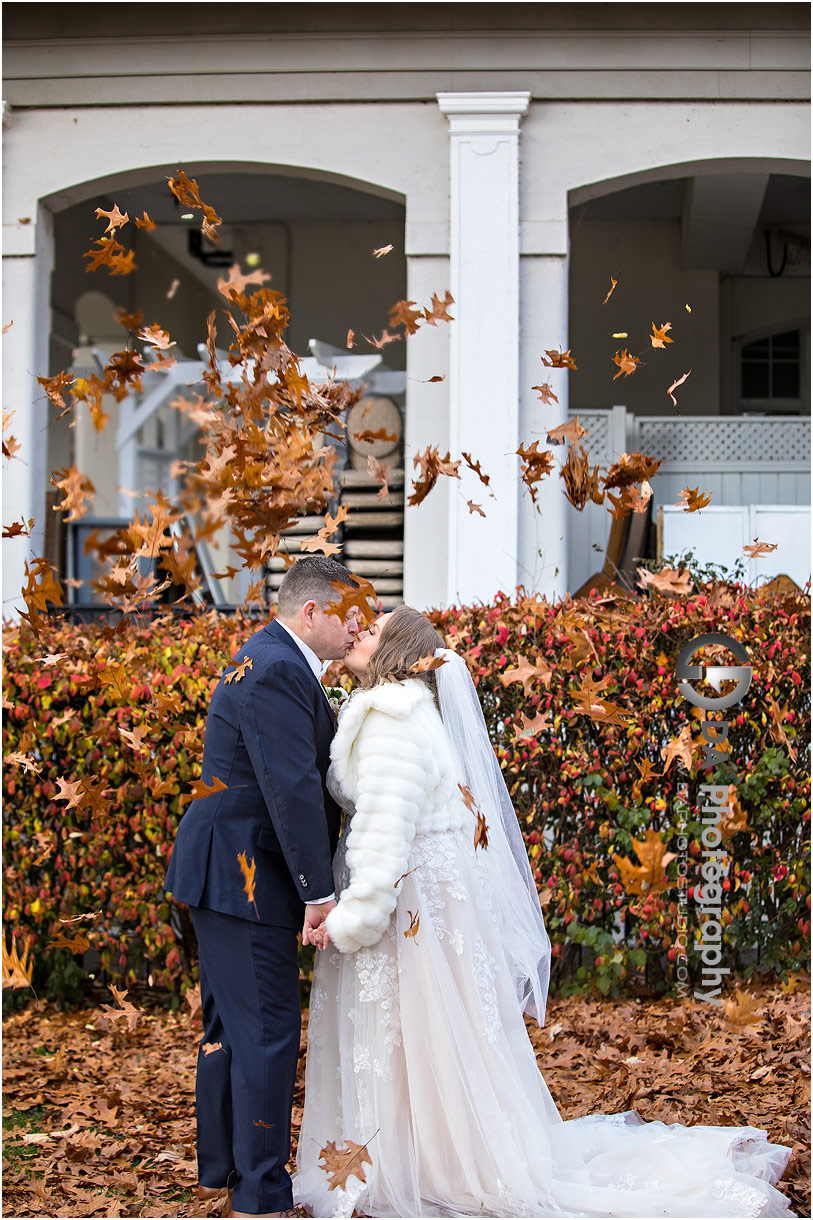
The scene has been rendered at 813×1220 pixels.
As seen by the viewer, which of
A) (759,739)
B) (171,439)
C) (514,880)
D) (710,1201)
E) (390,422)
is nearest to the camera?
(710,1201)

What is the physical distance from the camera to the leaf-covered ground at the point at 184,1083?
154 inches

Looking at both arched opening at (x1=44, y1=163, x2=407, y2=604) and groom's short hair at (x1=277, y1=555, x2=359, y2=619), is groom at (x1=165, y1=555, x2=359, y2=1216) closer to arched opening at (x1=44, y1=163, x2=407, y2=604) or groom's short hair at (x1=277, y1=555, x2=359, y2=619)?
groom's short hair at (x1=277, y1=555, x2=359, y2=619)

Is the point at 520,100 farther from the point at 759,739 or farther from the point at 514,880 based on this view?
the point at 514,880

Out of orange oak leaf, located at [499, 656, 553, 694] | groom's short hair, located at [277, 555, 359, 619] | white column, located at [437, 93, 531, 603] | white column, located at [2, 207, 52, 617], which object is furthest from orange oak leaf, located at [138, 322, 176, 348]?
white column, located at [2, 207, 52, 617]

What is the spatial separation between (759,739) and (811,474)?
17.4 feet

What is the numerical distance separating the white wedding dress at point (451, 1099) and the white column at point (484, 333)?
4137 mm

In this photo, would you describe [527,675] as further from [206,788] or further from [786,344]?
[786,344]

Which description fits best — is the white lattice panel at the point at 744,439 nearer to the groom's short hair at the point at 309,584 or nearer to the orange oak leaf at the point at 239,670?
the groom's short hair at the point at 309,584

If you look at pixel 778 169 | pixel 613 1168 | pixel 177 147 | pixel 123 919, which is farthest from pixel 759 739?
pixel 177 147

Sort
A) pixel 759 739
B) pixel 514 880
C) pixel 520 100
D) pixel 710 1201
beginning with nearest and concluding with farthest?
1. pixel 710 1201
2. pixel 514 880
3. pixel 759 739
4. pixel 520 100

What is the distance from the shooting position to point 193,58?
27.2 ft

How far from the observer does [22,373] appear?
8297 mm

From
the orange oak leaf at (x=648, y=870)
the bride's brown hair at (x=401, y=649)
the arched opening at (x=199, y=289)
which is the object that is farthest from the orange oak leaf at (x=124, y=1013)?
the arched opening at (x=199, y=289)

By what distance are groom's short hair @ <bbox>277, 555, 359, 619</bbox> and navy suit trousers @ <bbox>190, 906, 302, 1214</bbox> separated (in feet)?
3.33
